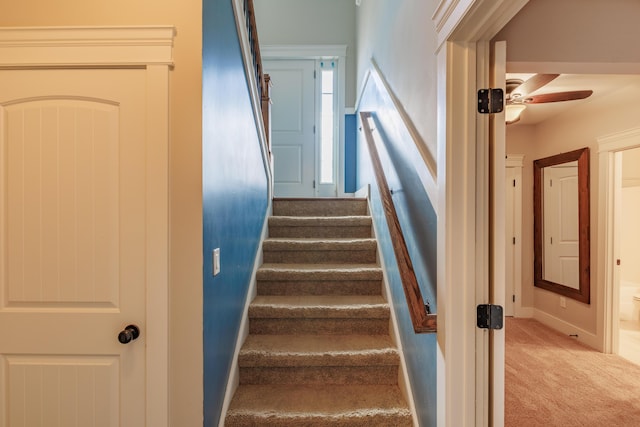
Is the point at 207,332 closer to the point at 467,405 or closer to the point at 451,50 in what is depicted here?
the point at 467,405

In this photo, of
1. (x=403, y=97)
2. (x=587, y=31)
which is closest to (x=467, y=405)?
(x=587, y=31)

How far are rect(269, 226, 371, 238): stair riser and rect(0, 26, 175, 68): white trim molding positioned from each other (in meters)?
1.86

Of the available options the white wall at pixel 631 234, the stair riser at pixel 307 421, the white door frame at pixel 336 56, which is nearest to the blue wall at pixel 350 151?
the white door frame at pixel 336 56

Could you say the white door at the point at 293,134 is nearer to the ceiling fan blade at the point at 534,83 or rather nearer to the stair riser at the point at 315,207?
the stair riser at the point at 315,207

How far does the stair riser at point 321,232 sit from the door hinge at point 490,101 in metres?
1.85

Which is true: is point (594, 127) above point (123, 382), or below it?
above

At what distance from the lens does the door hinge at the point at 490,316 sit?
1.09 meters

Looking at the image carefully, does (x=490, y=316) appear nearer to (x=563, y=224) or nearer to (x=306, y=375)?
(x=306, y=375)

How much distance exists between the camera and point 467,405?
1101 millimetres

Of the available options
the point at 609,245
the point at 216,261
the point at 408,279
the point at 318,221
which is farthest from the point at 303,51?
the point at 609,245

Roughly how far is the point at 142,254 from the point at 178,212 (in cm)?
21

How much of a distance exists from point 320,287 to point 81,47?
185 cm

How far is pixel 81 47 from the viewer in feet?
4.01

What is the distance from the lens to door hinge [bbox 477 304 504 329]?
1089mm
